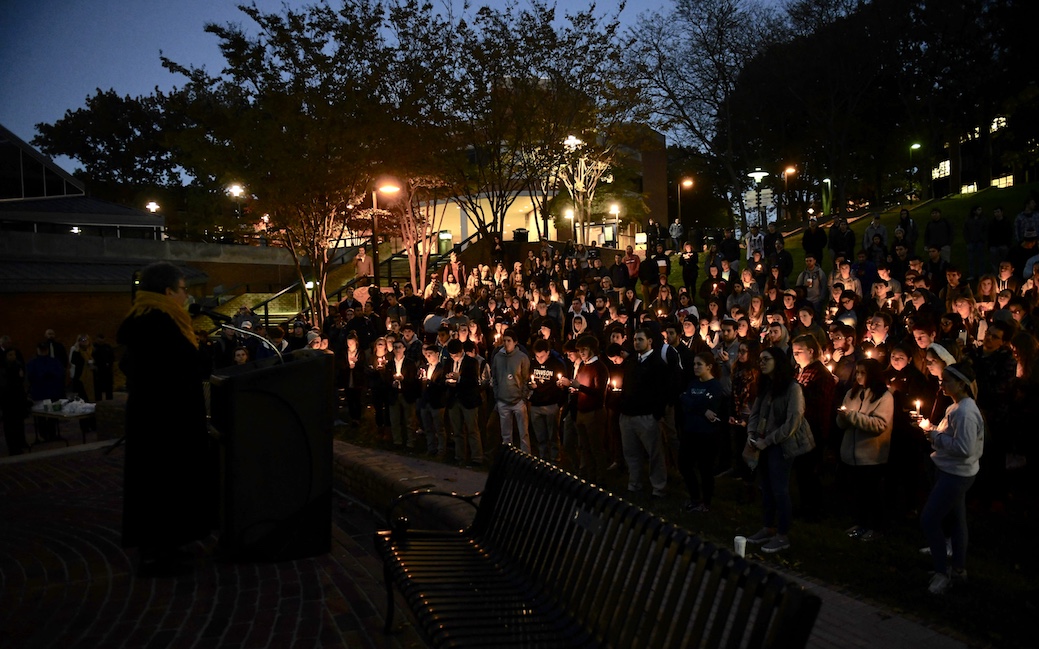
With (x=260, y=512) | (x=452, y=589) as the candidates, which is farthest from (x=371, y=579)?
(x=452, y=589)

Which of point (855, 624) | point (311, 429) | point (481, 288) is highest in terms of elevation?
point (481, 288)

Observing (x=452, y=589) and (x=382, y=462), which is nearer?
(x=452, y=589)

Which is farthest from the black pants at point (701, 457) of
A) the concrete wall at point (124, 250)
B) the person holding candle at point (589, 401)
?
the concrete wall at point (124, 250)

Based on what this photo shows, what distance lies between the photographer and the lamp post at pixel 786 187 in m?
45.3

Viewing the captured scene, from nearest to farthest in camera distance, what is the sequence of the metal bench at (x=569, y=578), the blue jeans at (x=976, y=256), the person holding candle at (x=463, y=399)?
the metal bench at (x=569, y=578)
the person holding candle at (x=463, y=399)
the blue jeans at (x=976, y=256)

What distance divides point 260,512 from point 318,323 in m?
14.8

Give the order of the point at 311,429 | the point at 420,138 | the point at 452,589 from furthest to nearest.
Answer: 1. the point at 420,138
2. the point at 311,429
3. the point at 452,589

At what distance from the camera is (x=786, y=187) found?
45.7m

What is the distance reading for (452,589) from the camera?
4332mm

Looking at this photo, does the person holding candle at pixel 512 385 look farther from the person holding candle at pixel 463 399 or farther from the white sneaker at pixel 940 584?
the white sneaker at pixel 940 584

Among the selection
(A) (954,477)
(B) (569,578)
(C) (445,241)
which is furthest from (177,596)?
(C) (445,241)

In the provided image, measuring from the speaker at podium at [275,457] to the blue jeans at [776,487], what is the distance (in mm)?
3689

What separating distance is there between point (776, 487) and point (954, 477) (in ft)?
4.88

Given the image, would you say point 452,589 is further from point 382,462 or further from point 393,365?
point 393,365
